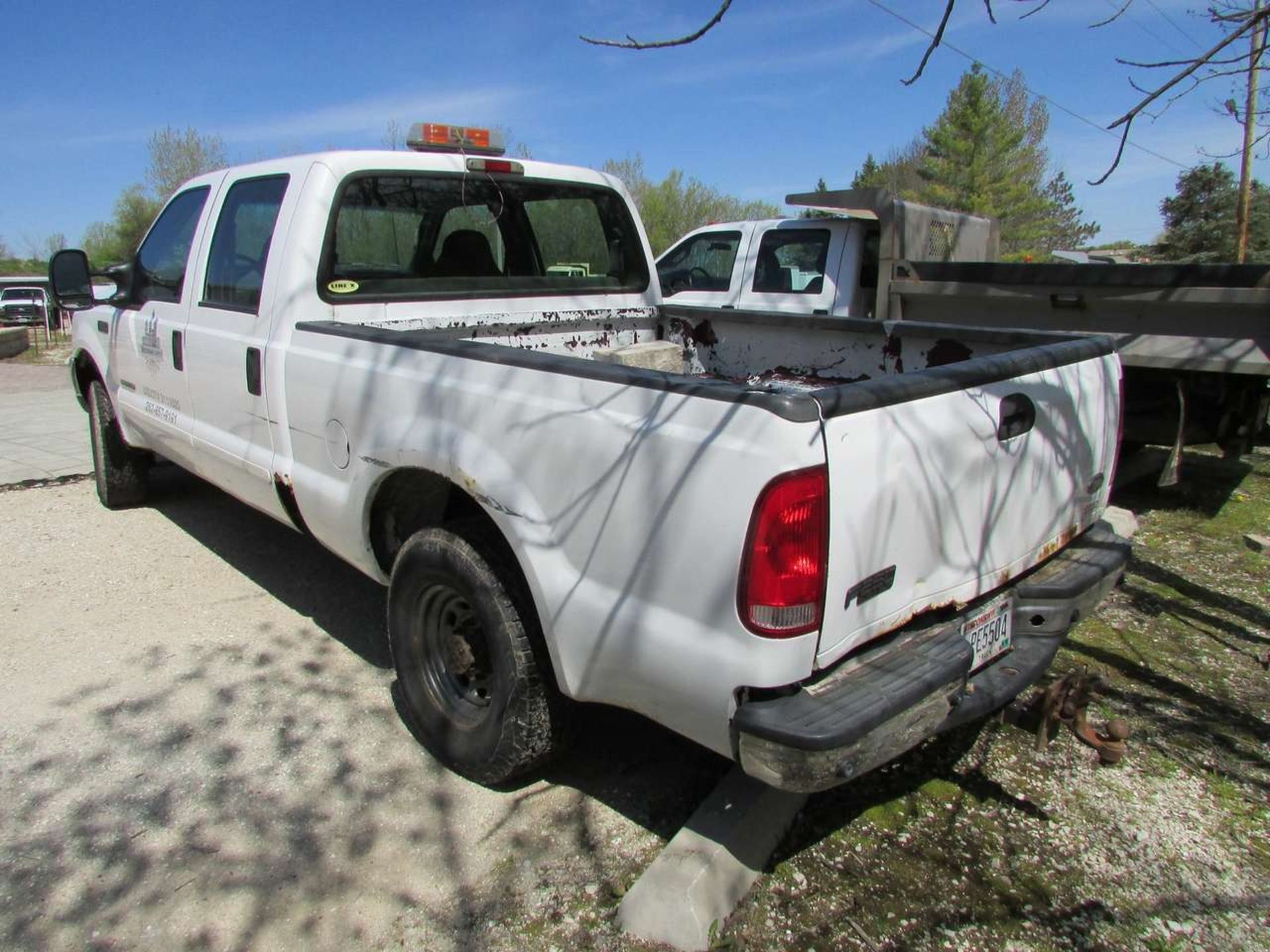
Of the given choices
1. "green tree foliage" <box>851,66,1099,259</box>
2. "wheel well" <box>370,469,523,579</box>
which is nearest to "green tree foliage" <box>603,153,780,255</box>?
"green tree foliage" <box>851,66,1099,259</box>

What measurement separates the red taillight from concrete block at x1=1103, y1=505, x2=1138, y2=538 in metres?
3.73

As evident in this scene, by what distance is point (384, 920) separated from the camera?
2.30 m

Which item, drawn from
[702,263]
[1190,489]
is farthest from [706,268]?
[1190,489]

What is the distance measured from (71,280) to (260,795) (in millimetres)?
3383

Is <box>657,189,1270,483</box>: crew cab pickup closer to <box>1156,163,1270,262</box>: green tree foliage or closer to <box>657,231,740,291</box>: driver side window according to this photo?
<box>657,231,740,291</box>: driver side window

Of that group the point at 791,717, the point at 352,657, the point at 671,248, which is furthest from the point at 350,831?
the point at 671,248

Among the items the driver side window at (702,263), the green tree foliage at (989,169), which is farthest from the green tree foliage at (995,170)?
the driver side window at (702,263)

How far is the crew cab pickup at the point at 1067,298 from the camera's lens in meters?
5.00

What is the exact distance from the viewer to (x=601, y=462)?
2.13 m

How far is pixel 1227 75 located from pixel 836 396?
1602 mm

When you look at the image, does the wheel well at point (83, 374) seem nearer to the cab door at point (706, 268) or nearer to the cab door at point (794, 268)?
the cab door at point (706, 268)

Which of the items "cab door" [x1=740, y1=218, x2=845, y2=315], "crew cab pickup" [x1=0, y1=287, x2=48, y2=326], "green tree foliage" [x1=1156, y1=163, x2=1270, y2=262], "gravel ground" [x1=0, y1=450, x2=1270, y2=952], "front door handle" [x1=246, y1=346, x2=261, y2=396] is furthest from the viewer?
"crew cab pickup" [x1=0, y1=287, x2=48, y2=326]

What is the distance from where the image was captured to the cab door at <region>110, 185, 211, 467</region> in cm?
414

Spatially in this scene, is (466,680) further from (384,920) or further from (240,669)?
(240,669)
